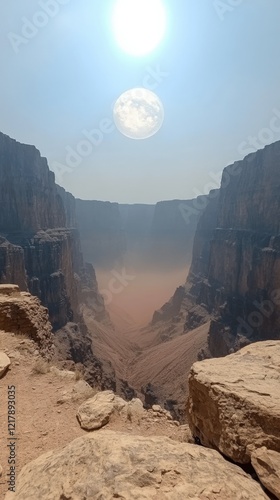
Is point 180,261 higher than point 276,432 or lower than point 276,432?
lower

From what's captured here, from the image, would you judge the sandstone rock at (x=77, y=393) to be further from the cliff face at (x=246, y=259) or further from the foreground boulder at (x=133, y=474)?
the cliff face at (x=246, y=259)

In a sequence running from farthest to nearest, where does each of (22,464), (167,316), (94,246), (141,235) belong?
(141,235) < (94,246) < (167,316) < (22,464)

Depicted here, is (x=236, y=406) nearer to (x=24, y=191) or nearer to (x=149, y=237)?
(x=24, y=191)

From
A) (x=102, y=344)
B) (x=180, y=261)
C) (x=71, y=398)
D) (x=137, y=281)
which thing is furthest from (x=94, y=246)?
(x=71, y=398)

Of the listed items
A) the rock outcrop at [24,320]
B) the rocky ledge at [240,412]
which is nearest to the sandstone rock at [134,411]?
the rocky ledge at [240,412]

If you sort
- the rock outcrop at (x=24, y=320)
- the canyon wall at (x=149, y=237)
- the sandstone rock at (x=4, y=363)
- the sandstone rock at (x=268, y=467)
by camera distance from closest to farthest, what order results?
the sandstone rock at (x=268, y=467)
the sandstone rock at (x=4, y=363)
the rock outcrop at (x=24, y=320)
the canyon wall at (x=149, y=237)

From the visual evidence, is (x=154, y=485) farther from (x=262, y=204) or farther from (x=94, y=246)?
(x=94, y=246)
